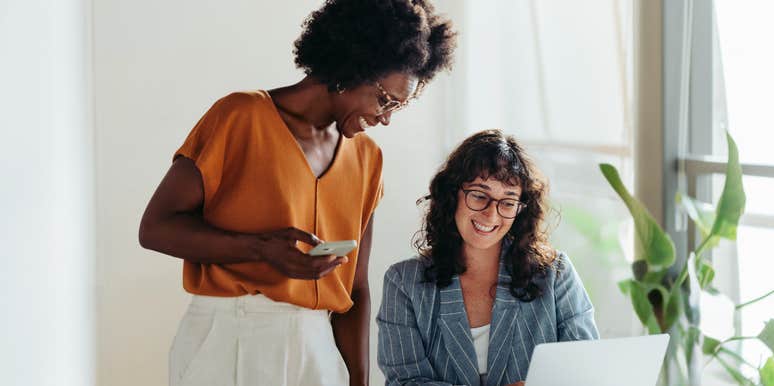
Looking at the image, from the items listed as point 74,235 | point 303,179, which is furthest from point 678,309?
point 74,235

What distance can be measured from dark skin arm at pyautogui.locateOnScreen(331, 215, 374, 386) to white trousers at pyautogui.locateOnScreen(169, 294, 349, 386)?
15 cm

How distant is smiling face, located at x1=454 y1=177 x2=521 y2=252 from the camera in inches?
77.4

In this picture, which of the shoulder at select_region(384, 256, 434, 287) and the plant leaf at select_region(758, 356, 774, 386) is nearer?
the shoulder at select_region(384, 256, 434, 287)

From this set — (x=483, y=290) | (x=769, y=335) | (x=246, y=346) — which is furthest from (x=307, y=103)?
(x=769, y=335)

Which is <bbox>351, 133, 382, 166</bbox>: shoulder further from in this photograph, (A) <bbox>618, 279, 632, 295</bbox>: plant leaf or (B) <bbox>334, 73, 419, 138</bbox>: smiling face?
(A) <bbox>618, 279, 632, 295</bbox>: plant leaf

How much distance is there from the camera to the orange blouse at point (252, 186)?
1.55 metres

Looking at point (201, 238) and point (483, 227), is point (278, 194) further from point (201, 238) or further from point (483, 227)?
point (483, 227)

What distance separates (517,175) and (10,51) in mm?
1226

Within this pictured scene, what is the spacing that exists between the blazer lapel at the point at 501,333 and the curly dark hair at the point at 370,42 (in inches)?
24.1

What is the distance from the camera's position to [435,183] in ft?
6.95

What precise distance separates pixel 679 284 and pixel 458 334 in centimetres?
104

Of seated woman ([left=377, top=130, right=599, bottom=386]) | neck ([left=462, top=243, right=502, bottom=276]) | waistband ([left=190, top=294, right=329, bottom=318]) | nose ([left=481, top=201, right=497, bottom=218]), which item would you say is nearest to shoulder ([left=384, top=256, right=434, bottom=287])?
seated woman ([left=377, top=130, right=599, bottom=386])

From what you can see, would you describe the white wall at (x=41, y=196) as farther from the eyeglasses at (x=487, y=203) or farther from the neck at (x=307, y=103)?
the eyeglasses at (x=487, y=203)

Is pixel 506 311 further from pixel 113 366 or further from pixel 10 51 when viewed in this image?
pixel 113 366
